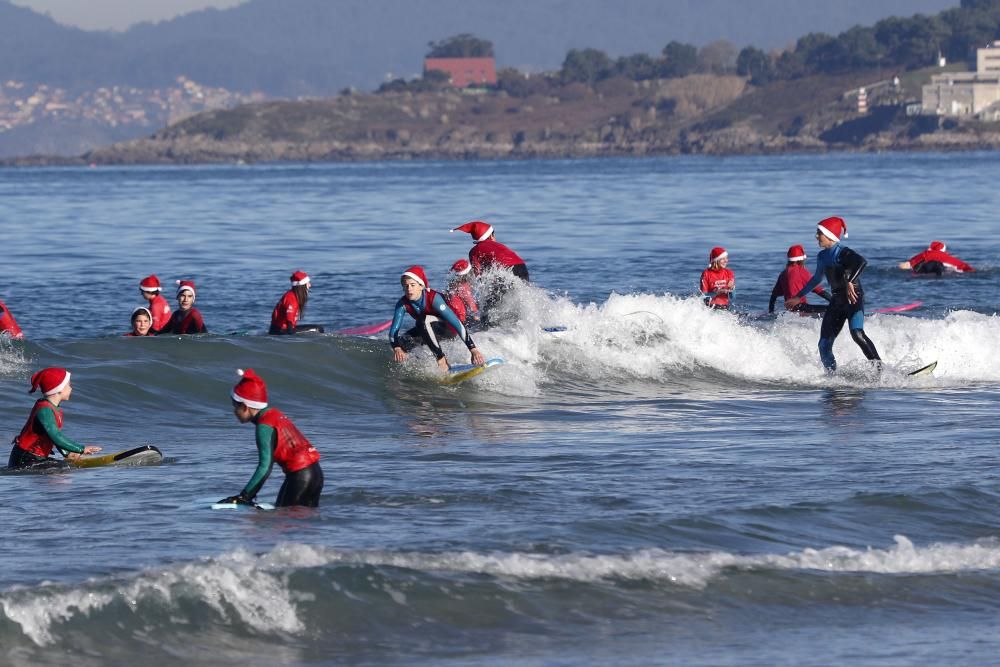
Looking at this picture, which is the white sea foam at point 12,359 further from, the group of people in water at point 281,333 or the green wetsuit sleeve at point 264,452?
the green wetsuit sleeve at point 264,452

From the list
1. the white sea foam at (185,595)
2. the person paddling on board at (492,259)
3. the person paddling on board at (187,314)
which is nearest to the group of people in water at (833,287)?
the person paddling on board at (492,259)

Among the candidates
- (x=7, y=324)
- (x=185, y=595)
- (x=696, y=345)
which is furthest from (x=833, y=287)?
(x=185, y=595)

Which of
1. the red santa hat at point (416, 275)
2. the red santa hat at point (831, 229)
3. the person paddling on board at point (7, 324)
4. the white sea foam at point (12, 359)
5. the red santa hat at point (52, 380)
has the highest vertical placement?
the red santa hat at point (831, 229)

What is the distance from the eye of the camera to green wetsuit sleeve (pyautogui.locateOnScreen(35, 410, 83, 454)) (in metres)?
13.1

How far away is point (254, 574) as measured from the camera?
1030cm

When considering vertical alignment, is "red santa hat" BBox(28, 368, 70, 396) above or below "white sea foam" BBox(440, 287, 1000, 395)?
above

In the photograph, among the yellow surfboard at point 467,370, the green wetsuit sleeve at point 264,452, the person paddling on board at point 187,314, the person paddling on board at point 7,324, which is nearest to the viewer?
the green wetsuit sleeve at point 264,452

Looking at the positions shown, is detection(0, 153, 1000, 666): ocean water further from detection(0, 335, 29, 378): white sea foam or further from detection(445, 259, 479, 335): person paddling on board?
detection(445, 259, 479, 335): person paddling on board

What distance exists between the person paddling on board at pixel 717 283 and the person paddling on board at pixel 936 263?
10709 millimetres

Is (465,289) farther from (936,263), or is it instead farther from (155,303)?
(936,263)

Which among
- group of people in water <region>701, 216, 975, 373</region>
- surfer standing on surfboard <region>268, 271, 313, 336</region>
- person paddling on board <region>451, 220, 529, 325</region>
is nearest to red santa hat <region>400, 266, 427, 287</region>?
person paddling on board <region>451, 220, 529, 325</region>

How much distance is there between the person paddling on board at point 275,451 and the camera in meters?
11.1

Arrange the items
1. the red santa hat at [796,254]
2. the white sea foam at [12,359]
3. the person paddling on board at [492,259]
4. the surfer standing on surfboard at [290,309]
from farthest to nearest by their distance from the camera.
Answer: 1. the red santa hat at [796,254]
2. the surfer standing on surfboard at [290,309]
3. the person paddling on board at [492,259]
4. the white sea foam at [12,359]

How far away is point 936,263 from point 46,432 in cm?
2366
